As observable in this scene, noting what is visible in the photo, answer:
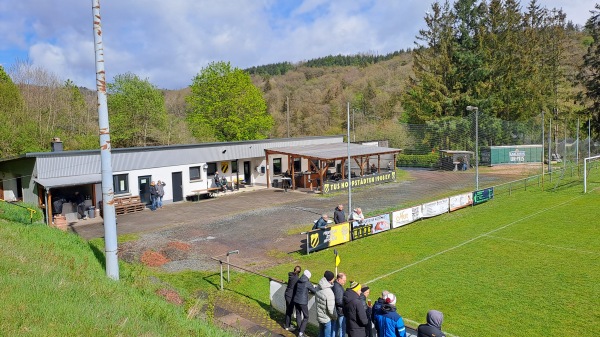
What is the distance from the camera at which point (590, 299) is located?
11977mm

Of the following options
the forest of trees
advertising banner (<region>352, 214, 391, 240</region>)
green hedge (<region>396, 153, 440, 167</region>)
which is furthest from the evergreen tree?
advertising banner (<region>352, 214, 391, 240</region>)

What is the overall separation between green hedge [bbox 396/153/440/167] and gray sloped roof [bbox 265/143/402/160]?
43.0 ft

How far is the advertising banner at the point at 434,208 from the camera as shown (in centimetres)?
2296

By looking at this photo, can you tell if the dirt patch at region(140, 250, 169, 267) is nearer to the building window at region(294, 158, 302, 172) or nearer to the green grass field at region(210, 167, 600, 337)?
the green grass field at region(210, 167, 600, 337)

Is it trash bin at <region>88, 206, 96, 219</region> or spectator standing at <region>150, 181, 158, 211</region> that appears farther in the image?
spectator standing at <region>150, 181, 158, 211</region>

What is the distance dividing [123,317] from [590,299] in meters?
11.2

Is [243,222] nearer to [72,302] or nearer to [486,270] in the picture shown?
[486,270]

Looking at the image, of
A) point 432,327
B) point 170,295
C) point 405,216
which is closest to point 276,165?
point 405,216

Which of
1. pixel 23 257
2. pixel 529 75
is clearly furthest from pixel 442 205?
pixel 529 75

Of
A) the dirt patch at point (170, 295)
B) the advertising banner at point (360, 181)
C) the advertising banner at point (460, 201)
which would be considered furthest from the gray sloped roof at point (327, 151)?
the dirt patch at point (170, 295)

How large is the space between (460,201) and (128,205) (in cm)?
1814

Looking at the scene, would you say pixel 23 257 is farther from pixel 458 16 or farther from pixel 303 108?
pixel 303 108

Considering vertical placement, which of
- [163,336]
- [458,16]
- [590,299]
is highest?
[458,16]

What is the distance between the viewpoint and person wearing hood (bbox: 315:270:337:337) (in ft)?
31.4
